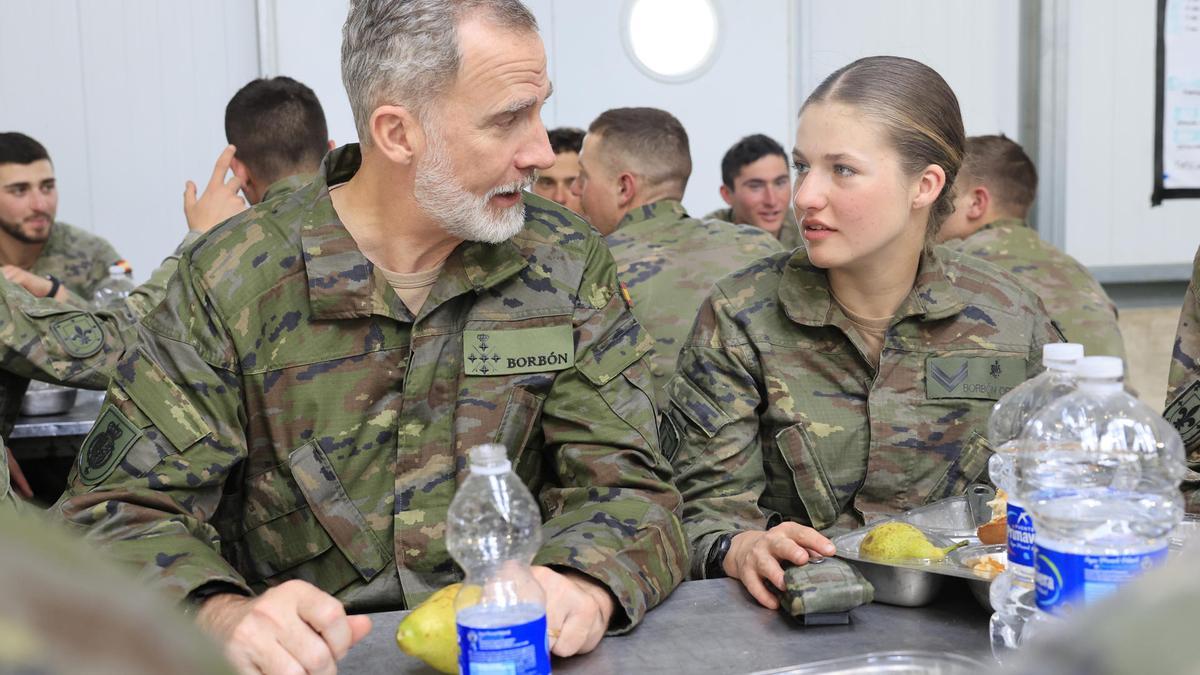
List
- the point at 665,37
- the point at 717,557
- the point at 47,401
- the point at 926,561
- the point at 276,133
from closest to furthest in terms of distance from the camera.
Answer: the point at 926,561 → the point at 717,557 → the point at 47,401 → the point at 276,133 → the point at 665,37

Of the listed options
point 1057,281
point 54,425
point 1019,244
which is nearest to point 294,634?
point 54,425

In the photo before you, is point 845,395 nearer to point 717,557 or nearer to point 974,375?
point 974,375

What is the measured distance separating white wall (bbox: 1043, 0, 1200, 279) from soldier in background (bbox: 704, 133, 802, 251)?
1.50 meters

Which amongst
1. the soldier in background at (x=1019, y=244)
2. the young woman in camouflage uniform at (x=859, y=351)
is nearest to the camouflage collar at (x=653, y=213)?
the soldier in background at (x=1019, y=244)

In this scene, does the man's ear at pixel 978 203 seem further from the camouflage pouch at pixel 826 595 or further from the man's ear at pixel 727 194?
the camouflage pouch at pixel 826 595

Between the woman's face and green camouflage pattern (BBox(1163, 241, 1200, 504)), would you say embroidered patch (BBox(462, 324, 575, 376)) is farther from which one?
green camouflage pattern (BBox(1163, 241, 1200, 504))

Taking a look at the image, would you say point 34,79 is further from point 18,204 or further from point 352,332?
point 352,332

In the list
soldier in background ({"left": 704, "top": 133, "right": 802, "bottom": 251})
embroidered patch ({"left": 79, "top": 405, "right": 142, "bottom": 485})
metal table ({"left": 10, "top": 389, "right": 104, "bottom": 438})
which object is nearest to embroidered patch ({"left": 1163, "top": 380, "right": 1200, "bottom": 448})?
embroidered patch ({"left": 79, "top": 405, "right": 142, "bottom": 485})

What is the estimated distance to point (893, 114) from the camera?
194 centimetres

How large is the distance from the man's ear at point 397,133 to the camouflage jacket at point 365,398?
0.42 feet

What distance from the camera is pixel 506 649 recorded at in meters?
1.01

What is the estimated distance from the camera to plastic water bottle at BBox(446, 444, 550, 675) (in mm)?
1017

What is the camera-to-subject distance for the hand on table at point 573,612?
1257 mm

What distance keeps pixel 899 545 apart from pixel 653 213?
8.41 ft
